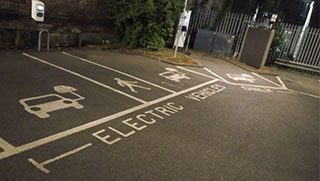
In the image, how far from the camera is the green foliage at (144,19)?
10969 millimetres

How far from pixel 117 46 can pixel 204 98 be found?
611 centimetres

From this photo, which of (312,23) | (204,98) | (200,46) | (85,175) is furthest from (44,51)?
(312,23)

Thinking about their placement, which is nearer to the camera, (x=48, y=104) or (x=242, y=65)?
(x=48, y=104)

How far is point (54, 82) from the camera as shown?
5.80 meters

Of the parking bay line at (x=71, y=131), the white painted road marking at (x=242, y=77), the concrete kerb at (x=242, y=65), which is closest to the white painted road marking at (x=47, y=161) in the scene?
the parking bay line at (x=71, y=131)

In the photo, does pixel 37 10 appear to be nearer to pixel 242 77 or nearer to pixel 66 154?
pixel 66 154

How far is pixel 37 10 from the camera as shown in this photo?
25.9 ft

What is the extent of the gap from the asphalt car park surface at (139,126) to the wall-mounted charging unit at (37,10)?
1165 mm

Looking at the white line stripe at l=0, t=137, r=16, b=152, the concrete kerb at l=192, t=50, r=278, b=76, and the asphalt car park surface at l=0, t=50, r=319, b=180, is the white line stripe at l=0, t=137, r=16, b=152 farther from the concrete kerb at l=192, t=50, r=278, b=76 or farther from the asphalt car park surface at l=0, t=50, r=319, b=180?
the concrete kerb at l=192, t=50, r=278, b=76

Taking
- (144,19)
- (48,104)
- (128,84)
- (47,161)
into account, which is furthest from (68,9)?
(47,161)

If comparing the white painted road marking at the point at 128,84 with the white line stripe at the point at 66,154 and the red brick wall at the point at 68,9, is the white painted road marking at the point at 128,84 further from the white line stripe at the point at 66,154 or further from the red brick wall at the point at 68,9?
the red brick wall at the point at 68,9

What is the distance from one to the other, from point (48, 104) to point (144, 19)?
7.72m

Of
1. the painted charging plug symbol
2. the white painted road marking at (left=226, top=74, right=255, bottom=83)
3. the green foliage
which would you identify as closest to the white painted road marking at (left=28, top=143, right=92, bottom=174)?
the painted charging plug symbol

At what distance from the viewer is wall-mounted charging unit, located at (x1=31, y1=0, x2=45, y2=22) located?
7.82m
